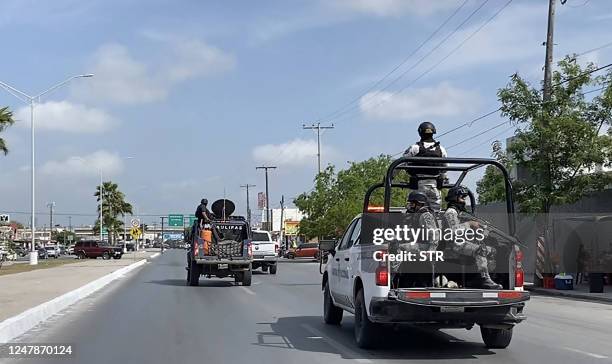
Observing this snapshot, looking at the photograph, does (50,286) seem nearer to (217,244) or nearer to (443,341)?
(217,244)

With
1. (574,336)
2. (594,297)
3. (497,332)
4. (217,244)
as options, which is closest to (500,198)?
(594,297)

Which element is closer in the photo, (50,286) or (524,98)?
(50,286)

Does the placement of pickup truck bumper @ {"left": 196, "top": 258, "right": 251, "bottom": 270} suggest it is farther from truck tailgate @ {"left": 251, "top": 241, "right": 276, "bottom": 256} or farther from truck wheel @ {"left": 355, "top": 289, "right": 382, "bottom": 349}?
truck wheel @ {"left": 355, "top": 289, "right": 382, "bottom": 349}

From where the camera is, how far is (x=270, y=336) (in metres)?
12.4

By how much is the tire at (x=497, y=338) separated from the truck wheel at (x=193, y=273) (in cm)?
1540

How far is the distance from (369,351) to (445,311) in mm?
1503

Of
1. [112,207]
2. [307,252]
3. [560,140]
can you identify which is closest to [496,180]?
[560,140]

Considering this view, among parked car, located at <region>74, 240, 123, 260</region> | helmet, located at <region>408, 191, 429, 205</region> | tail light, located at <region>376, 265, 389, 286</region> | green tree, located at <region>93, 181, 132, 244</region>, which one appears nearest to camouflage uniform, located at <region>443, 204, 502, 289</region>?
helmet, located at <region>408, 191, 429, 205</region>

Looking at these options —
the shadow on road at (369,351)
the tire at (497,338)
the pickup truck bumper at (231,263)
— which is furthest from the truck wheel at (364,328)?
the pickup truck bumper at (231,263)

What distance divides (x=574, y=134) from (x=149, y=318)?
16551 millimetres

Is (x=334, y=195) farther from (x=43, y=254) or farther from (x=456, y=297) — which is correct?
(x=456, y=297)

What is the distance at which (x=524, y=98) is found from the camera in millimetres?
26672

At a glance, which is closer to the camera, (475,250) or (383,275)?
(383,275)
